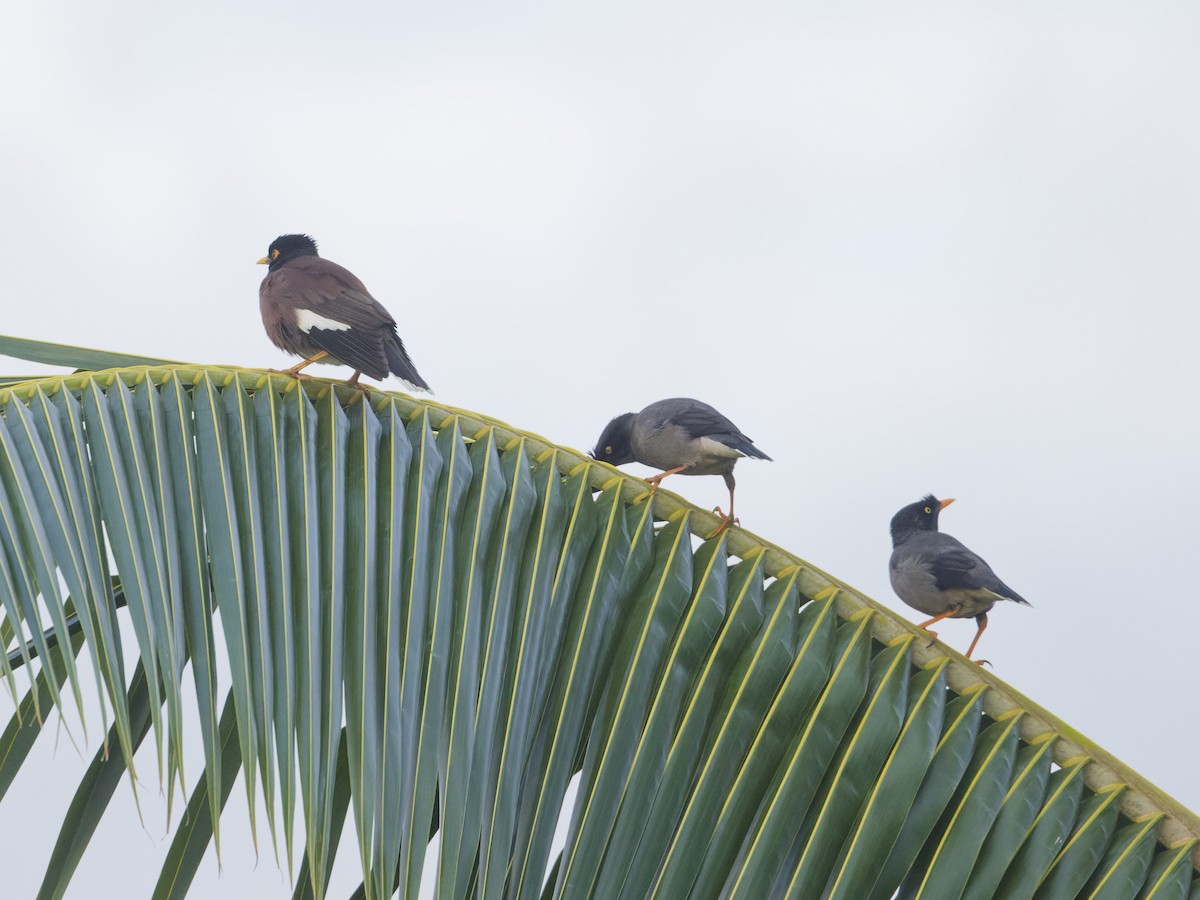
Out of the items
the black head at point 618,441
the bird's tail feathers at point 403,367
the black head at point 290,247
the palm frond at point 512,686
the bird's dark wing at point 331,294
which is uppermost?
the black head at point 290,247

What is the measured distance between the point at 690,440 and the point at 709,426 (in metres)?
0.07

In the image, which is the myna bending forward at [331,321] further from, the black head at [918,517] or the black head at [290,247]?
the black head at [918,517]

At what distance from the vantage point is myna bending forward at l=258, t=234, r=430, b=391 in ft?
10.7

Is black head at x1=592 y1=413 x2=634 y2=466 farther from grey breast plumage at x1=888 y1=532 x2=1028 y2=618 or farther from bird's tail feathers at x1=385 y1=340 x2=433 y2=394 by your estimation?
bird's tail feathers at x1=385 y1=340 x2=433 y2=394

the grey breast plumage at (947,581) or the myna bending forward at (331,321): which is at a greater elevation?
the grey breast plumage at (947,581)

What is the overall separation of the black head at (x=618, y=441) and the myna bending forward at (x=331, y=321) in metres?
1.13

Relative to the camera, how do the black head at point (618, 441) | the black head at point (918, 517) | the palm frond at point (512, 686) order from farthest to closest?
the black head at point (918, 517) → the black head at point (618, 441) → the palm frond at point (512, 686)

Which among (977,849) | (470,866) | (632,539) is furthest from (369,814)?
(977,849)

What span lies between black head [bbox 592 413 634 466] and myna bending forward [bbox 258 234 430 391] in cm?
113

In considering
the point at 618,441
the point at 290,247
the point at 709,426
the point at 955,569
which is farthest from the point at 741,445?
the point at 290,247

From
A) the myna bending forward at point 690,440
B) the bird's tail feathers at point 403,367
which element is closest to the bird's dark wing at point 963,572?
the myna bending forward at point 690,440

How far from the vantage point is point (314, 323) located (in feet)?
11.5

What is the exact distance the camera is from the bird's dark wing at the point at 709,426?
4004 mm

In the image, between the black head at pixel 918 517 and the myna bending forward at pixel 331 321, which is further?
the black head at pixel 918 517
